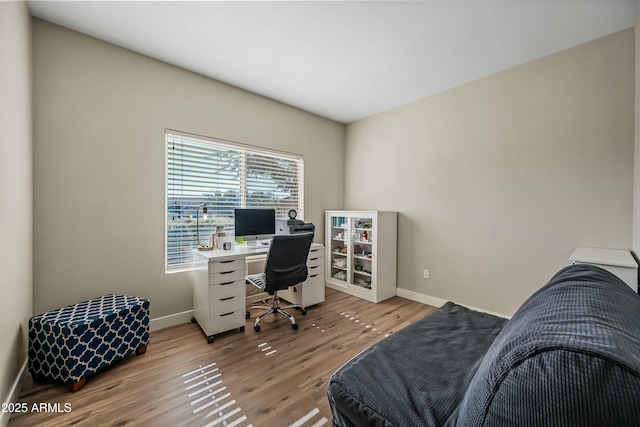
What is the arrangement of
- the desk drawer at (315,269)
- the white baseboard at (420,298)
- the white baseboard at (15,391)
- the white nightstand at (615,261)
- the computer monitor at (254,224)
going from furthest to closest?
1. the white baseboard at (420,298)
2. the desk drawer at (315,269)
3. the computer monitor at (254,224)
4. the white nightstand at (615,261)
5. the white baseboard at (15,391)

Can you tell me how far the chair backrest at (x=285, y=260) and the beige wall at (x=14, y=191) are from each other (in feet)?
5.30

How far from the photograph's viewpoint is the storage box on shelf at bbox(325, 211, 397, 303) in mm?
3348

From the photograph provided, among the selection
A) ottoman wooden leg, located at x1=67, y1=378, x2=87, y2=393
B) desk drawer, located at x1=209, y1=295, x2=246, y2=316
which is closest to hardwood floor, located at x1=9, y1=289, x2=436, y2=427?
ottoman wooden leg, located at x1=67, y1=378, x2=87, y2=393

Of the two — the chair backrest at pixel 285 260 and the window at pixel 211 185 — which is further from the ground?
the window at pixel 211 185

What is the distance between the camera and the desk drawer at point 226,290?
2377 millimetres

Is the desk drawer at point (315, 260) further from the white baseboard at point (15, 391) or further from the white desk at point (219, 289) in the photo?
the white baseboard at point (15, 391)

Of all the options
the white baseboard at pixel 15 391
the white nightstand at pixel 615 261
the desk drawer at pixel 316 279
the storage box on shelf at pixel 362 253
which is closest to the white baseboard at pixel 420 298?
the storage box on shelf at pixel 362 253

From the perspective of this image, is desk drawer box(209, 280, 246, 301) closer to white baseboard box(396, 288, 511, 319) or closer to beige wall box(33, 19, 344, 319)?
beige wall box(33, 19, 344, 319)

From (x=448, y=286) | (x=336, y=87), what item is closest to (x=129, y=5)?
(x=336, y=87)

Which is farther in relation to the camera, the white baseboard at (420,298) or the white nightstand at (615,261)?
the white baseboard at (420,298)

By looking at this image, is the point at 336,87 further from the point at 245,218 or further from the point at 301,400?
the point at 301,400

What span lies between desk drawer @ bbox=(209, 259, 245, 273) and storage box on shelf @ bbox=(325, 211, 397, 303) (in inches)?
65.1

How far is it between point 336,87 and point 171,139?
6.33 feet

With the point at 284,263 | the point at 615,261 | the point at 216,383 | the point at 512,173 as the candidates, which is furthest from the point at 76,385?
the point at 512,173
